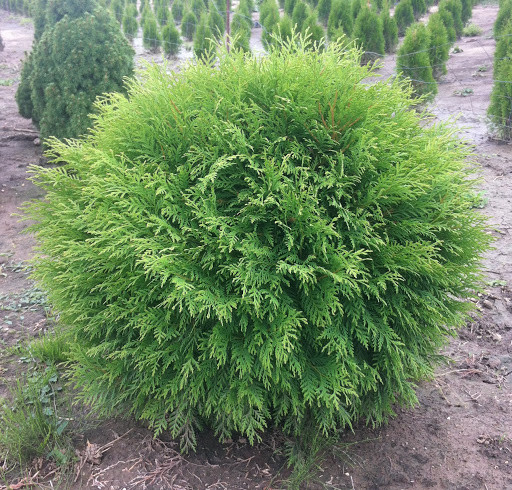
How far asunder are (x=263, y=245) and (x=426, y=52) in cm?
846

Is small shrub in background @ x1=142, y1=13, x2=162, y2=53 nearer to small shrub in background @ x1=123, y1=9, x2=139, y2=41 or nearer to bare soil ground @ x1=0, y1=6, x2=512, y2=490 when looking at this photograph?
small shrub in background @ x1=123, y1=9, x2=139, y2=41

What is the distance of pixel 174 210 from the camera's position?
2320 millimetres

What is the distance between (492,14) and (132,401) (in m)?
19.5

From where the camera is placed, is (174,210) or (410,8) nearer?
(174,210)

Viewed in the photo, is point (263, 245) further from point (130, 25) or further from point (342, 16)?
point (130, 25)

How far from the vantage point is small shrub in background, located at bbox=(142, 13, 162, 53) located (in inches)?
564

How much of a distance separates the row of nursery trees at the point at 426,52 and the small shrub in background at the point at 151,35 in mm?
7823

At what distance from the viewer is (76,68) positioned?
598 cm

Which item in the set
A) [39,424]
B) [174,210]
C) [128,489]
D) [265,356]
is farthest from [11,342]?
[265,356]

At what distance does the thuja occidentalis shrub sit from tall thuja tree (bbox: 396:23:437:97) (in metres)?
6.76

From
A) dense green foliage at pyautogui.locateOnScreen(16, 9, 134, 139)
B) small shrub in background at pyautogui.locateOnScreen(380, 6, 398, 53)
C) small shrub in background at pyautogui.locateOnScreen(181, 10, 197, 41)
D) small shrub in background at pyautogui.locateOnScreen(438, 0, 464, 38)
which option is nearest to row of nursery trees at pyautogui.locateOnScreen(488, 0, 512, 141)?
dense green foliage at pyautogui.locateOnScreen(16, 9, 134, 139)

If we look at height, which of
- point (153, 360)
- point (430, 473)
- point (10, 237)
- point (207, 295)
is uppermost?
point (207, 295)

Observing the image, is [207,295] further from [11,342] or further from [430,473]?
[11,342]

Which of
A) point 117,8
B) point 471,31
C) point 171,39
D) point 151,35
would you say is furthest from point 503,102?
point 117,8
